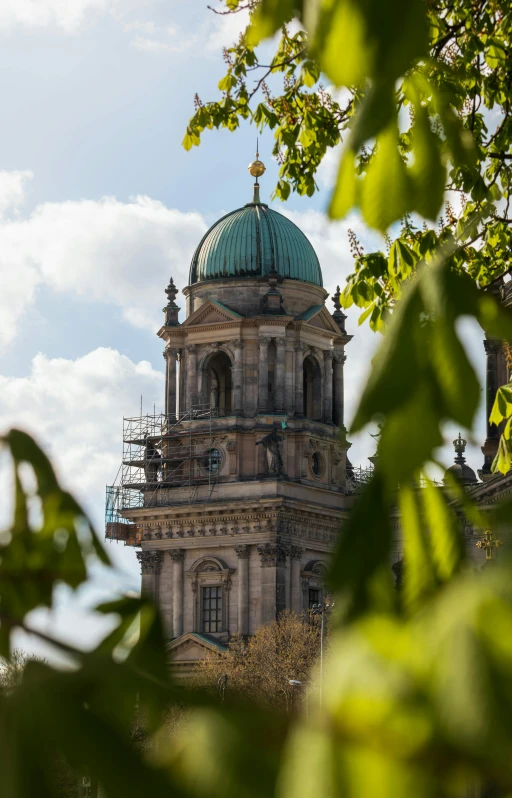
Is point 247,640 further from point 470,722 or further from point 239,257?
point 470,722

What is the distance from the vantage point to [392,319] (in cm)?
102

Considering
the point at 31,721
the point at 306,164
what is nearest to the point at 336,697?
the point at 31,721

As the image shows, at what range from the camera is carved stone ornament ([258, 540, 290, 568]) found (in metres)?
55.4

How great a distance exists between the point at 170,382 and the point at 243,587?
36.0 feet

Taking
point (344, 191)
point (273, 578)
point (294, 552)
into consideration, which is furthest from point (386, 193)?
point (294, 552)

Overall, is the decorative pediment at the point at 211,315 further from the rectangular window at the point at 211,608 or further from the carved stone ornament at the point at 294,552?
the rectangular window at the point at 211,608

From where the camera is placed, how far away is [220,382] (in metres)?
61.9

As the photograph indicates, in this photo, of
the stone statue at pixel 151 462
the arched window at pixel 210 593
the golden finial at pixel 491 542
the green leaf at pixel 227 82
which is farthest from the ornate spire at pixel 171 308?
the golden finial at pixel 491 542

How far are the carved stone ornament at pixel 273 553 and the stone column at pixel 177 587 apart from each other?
13.4 ft

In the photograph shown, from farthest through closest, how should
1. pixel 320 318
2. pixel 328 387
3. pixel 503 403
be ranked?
pixel 328 387 → pixel 320 318 → pixel 503 403

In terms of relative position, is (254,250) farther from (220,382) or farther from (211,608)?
(211,608)

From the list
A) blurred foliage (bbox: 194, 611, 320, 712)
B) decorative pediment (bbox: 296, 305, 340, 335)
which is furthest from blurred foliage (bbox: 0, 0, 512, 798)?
decorative pediment (bbox: 296, 305, 340, 335)

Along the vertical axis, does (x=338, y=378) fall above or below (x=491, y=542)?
above

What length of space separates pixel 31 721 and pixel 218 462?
58059mm
